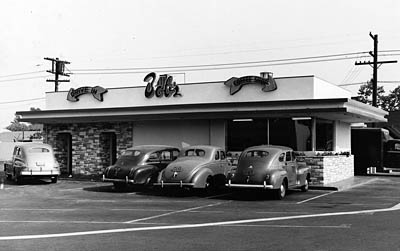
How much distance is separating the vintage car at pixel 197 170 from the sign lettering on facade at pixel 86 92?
9.44m

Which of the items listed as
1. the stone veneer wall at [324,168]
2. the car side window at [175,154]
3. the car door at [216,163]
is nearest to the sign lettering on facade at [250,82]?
the stone veneer wall at [324,168]

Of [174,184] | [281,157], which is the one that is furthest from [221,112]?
[174,184]

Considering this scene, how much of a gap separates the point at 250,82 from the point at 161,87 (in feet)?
15.7

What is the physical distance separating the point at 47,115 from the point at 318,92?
46.1 ft

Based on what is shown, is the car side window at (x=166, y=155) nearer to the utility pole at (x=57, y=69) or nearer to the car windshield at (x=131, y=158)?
the car windshield at (x=131, y=158)

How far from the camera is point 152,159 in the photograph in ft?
62.8

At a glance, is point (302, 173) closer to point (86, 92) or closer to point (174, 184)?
point (174, 184)

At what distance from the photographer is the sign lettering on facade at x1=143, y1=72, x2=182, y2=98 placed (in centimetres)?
2439

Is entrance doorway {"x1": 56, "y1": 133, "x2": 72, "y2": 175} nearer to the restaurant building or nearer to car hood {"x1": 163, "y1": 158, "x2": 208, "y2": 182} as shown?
the restaurant building

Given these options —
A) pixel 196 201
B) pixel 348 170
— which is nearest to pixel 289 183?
pixel 196 201

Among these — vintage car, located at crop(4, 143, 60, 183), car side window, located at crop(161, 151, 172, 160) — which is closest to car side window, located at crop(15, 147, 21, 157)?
vintage car, located at crop(4, 143, 60, 183)

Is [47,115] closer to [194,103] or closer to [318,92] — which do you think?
[194,103]

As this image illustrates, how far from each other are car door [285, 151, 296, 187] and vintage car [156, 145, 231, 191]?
2.42m

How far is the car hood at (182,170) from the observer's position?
655 inches
